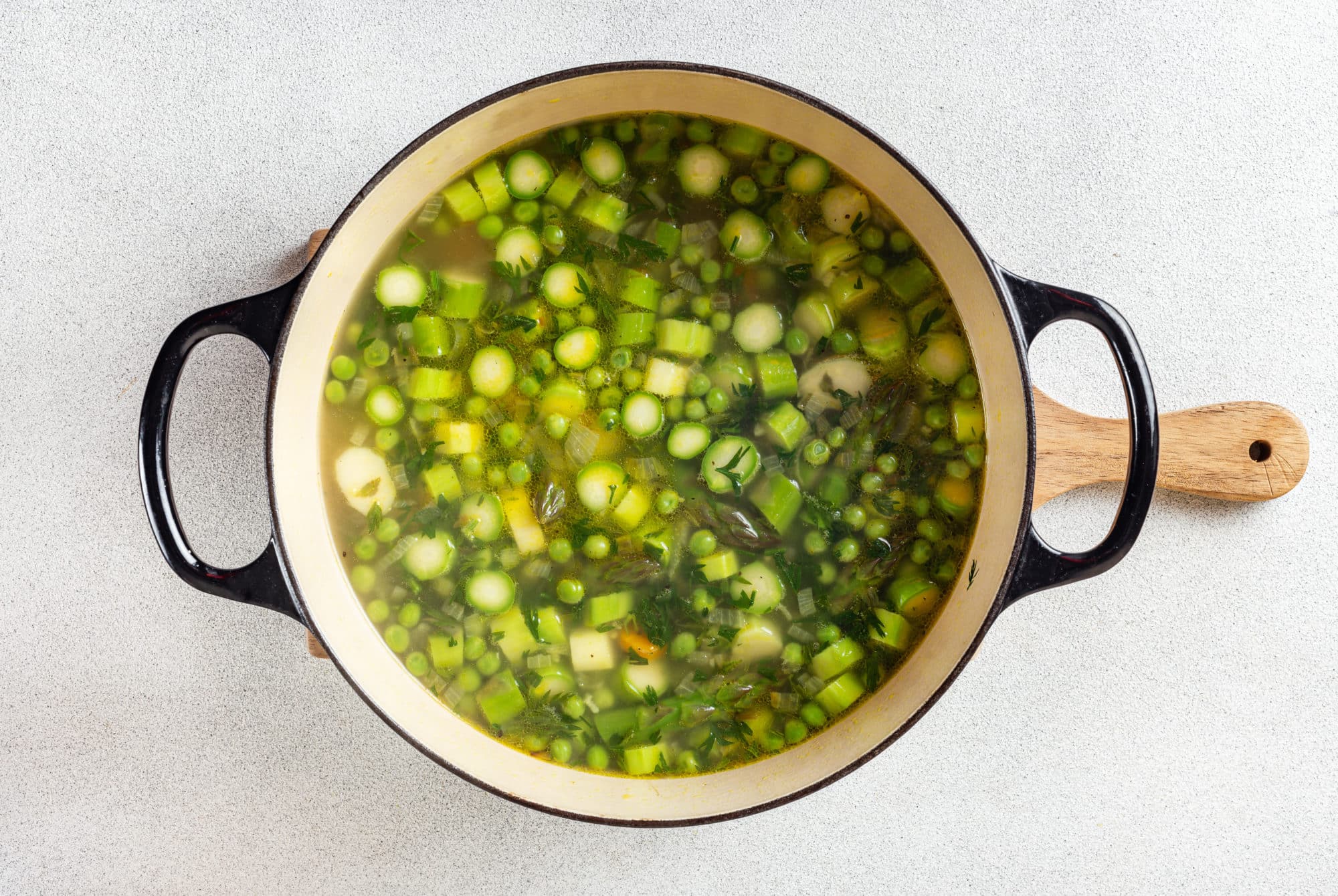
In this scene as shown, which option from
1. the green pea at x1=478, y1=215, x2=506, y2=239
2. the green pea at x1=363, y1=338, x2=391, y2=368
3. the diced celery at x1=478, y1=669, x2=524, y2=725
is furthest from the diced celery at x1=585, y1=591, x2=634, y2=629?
the green pea at x1=478, y1=215, x2=506, y2=239

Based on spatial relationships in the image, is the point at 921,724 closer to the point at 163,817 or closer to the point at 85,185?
the point at 163,817

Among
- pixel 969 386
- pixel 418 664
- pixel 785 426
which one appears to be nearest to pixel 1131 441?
pixel 969 386

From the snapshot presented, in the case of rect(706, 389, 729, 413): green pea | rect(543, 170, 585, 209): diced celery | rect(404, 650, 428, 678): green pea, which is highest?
rect(543, 170, 585, 209): diced celery

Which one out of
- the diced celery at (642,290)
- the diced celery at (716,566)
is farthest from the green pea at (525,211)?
the diced celery at (716,566)

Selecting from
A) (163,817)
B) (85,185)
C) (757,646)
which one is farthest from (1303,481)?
(85,185)

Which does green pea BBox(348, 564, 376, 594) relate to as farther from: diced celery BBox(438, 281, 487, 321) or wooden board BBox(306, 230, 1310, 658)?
diced celery BBox(438, 281, 487, 321)

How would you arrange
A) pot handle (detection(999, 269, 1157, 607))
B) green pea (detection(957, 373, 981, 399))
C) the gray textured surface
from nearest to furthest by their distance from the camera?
pot handle (detection(999, 269, 1157, 607)) < green pea (detection(957, 373, 981, 399)) < the gray textured surface
